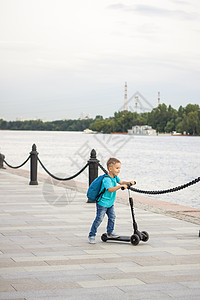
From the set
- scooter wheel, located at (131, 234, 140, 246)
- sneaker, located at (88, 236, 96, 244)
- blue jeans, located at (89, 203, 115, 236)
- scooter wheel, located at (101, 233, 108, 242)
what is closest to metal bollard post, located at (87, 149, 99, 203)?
blue jeans, located at (89, 203, 115, 236)

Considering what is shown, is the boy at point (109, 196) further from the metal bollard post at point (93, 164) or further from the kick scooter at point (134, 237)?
the metal bollard post at point (93, 164)

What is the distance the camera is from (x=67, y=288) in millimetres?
4762

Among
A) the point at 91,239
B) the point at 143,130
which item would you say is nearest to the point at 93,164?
the point at 91,239

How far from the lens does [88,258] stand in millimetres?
6008

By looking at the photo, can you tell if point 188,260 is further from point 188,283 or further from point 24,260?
point 24,260

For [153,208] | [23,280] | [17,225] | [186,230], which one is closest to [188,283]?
[23,280]

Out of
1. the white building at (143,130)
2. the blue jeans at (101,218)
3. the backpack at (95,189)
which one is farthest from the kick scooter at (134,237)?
the white building at (143,130)

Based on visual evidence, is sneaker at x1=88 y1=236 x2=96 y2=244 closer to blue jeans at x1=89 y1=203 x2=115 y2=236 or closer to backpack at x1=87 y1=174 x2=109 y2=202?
blue jeans at x1=89 y1=203 x2=115 y2=236

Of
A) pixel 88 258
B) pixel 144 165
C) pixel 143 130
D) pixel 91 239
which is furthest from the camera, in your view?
pixel 143 130

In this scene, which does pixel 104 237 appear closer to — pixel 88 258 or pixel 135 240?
pixel 135 240

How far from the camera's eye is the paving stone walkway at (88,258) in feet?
15.4

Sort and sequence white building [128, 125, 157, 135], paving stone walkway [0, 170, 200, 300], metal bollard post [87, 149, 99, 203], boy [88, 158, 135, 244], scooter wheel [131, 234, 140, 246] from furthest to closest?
white building [128, 125, 157, 135] → metal bollard post [87, 149, 99, 203] → boy [88, 158, 135, 244] → scooter wheel [131, 234, 140, 246] → paving stone walkway [0, 170, 200, 300]

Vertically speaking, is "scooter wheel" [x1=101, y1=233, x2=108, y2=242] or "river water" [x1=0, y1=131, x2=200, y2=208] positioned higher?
"scooter wheel" [x1=101, y1=233, x2=108, y2=242]

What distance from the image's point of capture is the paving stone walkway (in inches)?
185
